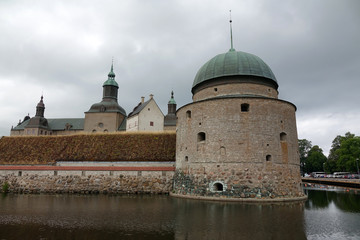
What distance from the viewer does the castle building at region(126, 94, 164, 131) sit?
31.6 meters

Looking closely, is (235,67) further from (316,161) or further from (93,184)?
(316,161)

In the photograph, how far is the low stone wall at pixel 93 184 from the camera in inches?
690

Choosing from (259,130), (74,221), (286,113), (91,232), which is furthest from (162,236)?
(286,113)

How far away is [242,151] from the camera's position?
14320mm

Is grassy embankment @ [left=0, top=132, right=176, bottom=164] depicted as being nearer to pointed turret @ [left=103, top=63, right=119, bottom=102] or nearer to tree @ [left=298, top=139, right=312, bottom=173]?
pointed turret @ [left=103, top=63, right=119, bottom=102]

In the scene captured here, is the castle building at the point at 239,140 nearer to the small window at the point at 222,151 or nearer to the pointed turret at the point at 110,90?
the small window at the point at 222,151

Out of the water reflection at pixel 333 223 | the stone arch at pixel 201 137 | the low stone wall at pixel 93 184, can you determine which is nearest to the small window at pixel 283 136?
the water reflection at pixel 333 223

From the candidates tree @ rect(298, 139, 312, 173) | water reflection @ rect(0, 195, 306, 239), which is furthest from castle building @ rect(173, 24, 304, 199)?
tree @ rect(298, 139, 312, 173)

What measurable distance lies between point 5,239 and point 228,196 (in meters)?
10.7

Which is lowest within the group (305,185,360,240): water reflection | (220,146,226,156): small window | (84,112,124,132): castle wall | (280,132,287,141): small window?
(305,185,360,240): water reflection

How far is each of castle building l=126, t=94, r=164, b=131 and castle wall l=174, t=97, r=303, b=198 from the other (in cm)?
1653

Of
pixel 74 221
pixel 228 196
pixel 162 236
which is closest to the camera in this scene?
pixel 162 236

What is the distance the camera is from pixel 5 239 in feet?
20.2

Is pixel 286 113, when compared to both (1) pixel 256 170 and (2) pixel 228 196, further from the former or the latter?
(2) pixel 228 196
